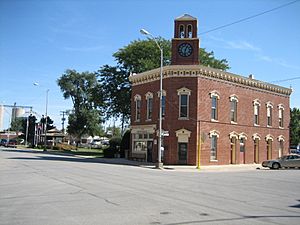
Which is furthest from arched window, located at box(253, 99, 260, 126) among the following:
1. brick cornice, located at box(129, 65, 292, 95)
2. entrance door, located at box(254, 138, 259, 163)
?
entrance door, located at box(254, 138, 259, 163)

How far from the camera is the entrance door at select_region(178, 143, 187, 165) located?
3412cm

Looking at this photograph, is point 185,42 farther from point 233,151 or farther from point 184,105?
point 233,151

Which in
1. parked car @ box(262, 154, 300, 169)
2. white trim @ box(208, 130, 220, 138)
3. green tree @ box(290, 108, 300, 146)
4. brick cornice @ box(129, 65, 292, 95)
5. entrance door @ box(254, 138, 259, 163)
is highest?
brick cornice @ box(129, 65, 292, 95)

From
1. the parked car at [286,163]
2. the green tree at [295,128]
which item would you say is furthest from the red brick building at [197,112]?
the green tree at [295,128]

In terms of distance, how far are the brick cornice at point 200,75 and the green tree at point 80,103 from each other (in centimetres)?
4064

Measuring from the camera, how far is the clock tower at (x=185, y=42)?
3587 cm

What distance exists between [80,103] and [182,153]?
55.0 metres

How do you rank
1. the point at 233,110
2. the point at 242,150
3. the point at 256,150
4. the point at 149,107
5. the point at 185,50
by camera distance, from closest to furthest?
the point at 185,50
the point at 233,110
the point at 149,107
the point at 242,150
the point at 256,150

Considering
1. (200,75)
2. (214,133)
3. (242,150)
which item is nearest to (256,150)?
(242,150)

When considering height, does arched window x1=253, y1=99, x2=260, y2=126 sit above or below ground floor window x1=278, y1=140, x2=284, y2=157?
above

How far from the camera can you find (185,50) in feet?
118

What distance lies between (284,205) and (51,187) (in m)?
9.30

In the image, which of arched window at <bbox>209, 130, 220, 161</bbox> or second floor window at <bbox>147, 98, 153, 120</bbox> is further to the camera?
second floor window at <bbox>147, 98, 153, 120</bbox>

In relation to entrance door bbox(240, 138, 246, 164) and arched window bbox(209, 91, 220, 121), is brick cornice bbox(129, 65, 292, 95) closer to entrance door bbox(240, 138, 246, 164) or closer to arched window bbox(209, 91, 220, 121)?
arched window bbox(209, 91, 220, 121)
